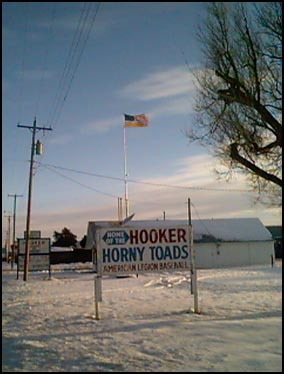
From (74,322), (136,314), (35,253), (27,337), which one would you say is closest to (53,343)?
(27,337)

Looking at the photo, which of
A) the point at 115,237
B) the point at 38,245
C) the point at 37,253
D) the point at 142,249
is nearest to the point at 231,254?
the point at 38,245

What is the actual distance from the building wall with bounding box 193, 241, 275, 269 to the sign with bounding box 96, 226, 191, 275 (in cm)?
3020

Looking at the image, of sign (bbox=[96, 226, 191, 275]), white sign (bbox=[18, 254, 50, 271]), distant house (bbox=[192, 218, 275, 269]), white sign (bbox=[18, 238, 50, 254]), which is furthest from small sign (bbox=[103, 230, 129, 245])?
distant house (bbox=[192, 218, 275, 269])

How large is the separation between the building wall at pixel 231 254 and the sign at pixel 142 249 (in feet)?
99.1

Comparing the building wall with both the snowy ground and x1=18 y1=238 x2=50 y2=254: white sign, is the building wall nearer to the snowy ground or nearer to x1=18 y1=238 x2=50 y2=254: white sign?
x1=18 y1=238 x2=50 y2=254: white sign

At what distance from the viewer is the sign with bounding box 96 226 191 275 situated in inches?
446

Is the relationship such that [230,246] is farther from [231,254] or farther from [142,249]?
[142,249]

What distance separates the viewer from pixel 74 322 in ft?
31.5

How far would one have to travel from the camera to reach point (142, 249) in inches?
453

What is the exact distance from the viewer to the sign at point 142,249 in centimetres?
1132

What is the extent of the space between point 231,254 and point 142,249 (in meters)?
32.3

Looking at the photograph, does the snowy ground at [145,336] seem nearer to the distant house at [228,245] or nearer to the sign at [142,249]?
the sign at [142,249]

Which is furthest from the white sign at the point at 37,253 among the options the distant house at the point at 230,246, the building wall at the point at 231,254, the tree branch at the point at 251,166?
the tree branch at the point at 251,166

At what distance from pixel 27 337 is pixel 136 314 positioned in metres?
3.11
